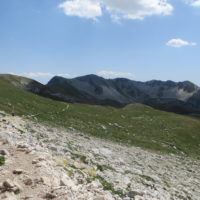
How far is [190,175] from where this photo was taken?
3584 cm

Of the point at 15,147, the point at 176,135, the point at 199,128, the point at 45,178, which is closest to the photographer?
the point at 45,178

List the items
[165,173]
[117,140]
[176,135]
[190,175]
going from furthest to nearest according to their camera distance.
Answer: [176,135]
[117,140]
[190,175]
[165,173]

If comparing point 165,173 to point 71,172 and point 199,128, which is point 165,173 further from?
point 199,128

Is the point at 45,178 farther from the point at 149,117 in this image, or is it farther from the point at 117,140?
the point at 149,117

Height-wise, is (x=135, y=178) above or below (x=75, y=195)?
below

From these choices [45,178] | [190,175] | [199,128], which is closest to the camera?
[45,178]

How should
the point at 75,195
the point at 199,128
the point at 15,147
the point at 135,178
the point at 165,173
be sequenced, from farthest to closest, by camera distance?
the point at 199,128, the point at 165,173, the point at 135,178, the point at 15,147, the point at 75,195

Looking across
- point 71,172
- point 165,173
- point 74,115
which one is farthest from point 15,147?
point 74,115

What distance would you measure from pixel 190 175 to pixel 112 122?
1373 inches

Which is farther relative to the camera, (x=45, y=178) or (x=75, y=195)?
(x=45, y=178)

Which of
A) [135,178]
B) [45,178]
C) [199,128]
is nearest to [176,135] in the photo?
[199,128]

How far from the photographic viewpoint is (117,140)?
5247 centimetres

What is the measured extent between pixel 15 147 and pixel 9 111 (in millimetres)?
33497

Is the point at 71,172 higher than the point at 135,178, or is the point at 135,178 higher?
the point at 71,172
